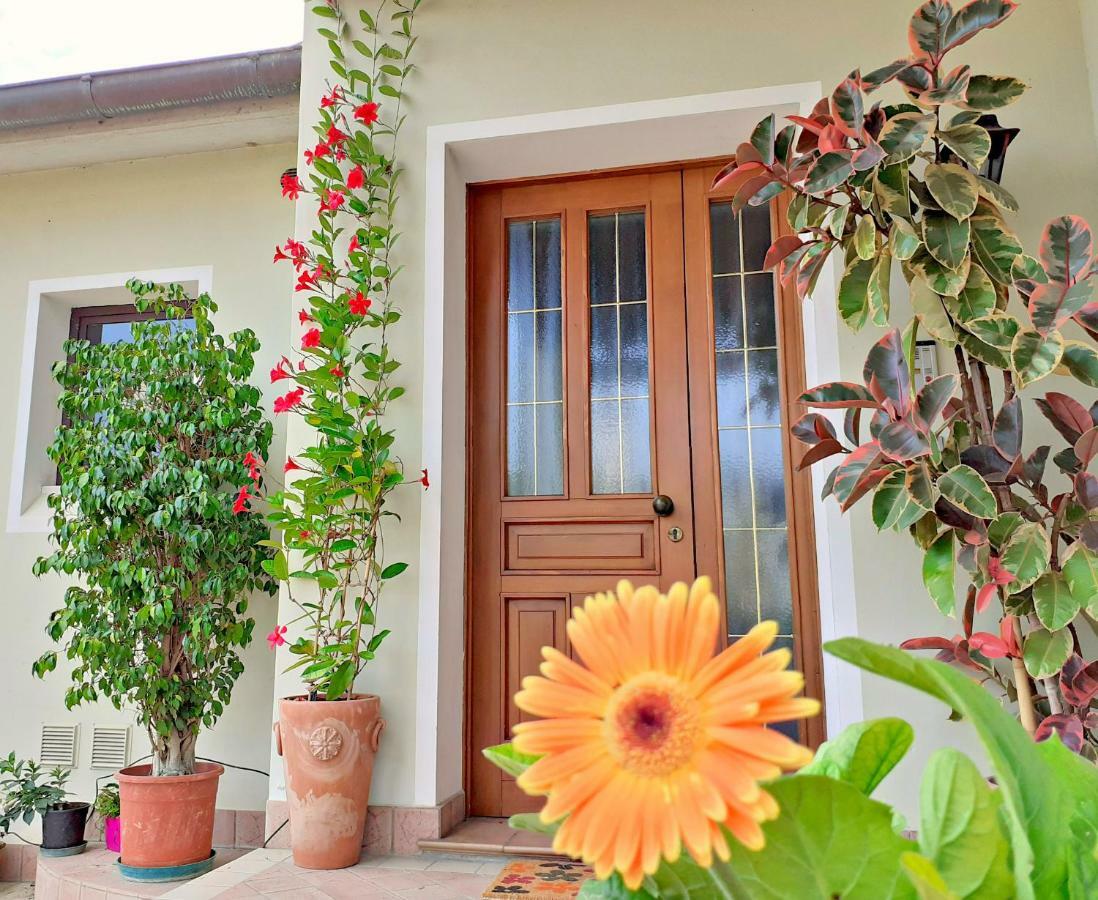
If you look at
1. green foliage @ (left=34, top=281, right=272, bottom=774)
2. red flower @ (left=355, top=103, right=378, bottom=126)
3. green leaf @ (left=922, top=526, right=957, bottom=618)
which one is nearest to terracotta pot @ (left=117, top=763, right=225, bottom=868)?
green foliage @ (left=34, top=281, right=272, bottom=774)

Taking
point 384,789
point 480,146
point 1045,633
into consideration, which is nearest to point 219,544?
point 384,789

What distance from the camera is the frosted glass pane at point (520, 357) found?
336cm

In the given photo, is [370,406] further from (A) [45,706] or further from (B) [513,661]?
(A) [45,706]

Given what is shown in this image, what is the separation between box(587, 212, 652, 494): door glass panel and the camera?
10.5 ft

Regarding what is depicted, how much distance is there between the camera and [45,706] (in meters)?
4.04

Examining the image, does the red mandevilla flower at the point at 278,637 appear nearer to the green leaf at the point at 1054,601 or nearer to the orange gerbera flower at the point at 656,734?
the green leaf at the point at 1054,601

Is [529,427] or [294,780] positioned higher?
[529,427]

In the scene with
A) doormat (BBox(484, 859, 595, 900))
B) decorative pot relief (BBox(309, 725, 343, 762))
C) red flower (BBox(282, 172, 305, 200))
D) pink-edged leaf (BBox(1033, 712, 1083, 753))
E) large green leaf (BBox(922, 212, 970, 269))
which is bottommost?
doormat (BBox(484, 859, 595, 900))

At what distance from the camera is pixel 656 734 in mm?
269

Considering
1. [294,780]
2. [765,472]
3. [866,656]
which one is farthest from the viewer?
[765,472]

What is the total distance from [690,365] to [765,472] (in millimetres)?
484

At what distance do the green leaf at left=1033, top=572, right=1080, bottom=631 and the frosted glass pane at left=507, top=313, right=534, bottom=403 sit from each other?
6.11 ft

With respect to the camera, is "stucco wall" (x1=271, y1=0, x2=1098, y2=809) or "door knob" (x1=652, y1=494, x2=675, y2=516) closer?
"stucco wall" (x1=271, y1=0, x2=1098, y2=809)

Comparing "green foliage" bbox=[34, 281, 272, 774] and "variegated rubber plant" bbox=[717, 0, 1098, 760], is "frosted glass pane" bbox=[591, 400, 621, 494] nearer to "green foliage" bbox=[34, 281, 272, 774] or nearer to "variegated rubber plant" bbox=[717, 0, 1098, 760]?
"variegated rubber plant" bbox=[717, 0, 1098, 760]
